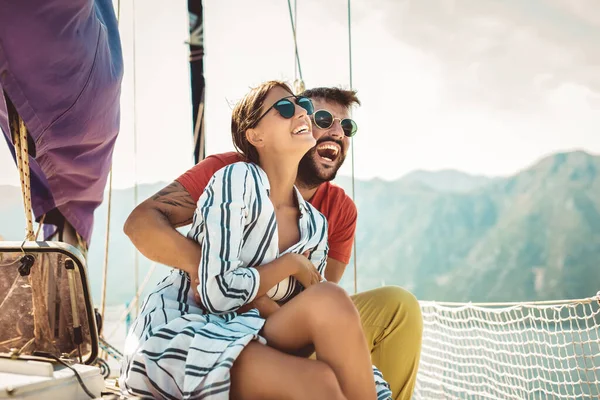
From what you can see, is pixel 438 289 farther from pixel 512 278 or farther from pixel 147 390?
pixel 147 390

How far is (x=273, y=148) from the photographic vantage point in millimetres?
1769

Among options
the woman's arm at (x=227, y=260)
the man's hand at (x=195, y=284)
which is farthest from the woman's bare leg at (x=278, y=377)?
the man's hand at (x=195, y=284)

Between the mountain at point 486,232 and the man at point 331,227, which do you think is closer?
the man at point 331,227

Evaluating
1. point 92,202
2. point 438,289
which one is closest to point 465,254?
point 438,289

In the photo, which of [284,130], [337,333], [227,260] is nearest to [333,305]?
[337,333]

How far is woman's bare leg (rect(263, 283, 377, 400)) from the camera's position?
1273mm

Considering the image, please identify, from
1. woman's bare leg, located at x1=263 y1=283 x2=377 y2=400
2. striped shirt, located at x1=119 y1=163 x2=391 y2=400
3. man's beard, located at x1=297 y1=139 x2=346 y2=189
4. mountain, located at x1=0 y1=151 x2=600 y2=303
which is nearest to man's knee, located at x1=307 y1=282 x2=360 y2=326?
woman's bare leg, located at x1=263 y1=283 x2=377 y2=400

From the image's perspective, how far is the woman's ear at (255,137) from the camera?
5.83 ft

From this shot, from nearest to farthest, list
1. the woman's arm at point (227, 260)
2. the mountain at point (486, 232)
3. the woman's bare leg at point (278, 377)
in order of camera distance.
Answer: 1. the woman's bare leg at point (278, 377)
2. the woman's arm at point (227, 260)
3. the mountain at point (486, 232)

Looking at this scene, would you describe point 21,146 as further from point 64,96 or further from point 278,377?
point 278,377

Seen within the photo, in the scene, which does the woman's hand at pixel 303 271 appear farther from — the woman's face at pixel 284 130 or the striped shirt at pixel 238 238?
the woman's face at pixel 284 130

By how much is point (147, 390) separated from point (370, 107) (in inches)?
1081

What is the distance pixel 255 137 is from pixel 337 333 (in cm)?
71

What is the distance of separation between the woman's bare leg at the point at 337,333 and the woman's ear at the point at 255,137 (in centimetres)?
59
